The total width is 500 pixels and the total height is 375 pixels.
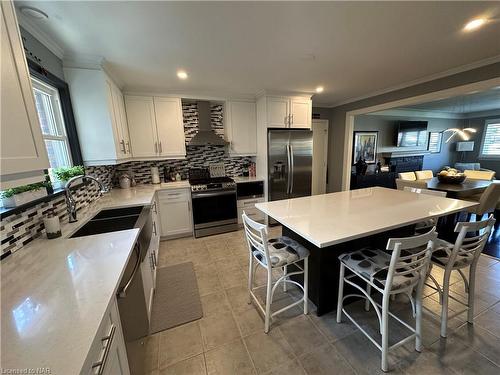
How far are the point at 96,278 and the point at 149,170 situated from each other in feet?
9.68

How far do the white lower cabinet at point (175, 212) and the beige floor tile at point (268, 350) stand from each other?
2.15 meters

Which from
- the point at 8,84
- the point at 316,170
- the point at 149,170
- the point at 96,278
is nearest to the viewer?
the point at 8,84

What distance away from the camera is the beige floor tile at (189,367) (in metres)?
1.40

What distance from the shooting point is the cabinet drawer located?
3.20m

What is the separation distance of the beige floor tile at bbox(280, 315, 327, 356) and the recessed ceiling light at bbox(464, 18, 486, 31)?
2.89 m

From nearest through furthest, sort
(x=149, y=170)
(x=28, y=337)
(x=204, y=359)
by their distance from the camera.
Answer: (x=28, y=337), (x=204, y=359), (x=149, y=170)

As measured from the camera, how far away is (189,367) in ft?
4.71

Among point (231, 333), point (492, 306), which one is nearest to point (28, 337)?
point (231, 333)

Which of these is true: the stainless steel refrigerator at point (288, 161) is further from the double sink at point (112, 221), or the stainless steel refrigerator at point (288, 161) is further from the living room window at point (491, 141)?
the living room window at point (491, 141)

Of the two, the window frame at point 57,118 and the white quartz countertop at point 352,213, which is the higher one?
the window frame at point 57,118

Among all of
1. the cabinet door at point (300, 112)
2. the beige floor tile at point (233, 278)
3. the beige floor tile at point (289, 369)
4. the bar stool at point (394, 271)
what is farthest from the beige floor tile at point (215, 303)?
the cabinet door at point (300, 112)

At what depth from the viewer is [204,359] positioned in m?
1.49

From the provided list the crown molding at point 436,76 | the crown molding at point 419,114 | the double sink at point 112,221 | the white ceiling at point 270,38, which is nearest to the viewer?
the white ceiling at point 270,38

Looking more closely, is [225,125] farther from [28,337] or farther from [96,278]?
[28,337]
